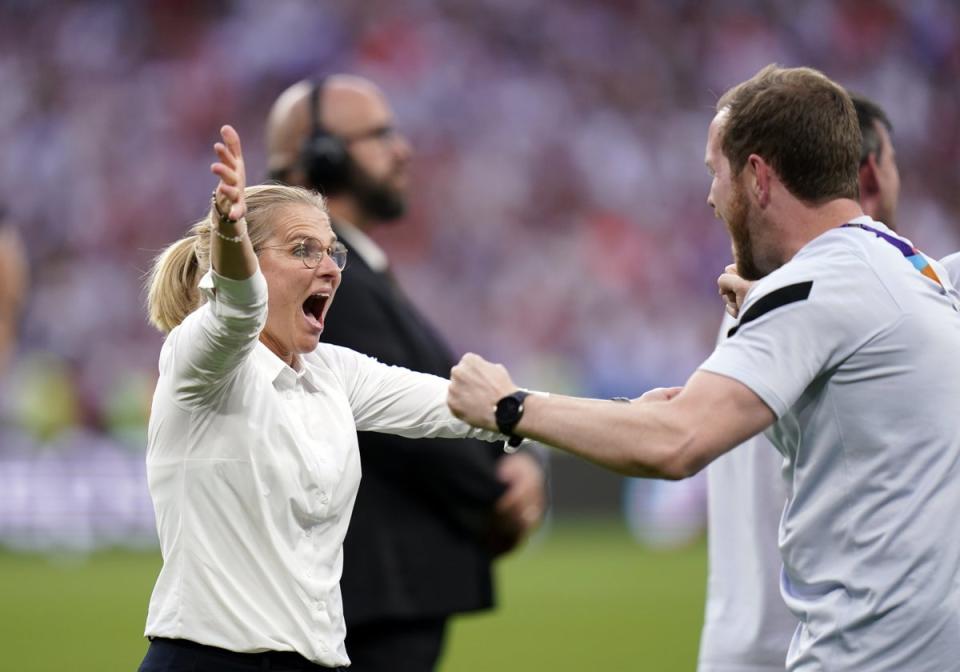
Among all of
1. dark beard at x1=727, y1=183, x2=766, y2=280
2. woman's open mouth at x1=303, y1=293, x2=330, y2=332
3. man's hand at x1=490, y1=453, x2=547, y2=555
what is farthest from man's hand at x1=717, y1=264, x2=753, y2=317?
man's hand at x1=490, y1=453, x2=547, y2=555

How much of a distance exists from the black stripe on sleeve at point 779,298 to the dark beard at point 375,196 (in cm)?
233

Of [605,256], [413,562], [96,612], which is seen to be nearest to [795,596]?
[413,562]

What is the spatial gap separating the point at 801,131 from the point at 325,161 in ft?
7.42

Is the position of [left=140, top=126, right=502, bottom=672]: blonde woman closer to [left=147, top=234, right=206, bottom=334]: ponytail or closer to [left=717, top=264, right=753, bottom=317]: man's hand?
[left=147, top=234, right=206, bottom=334]: ponytail

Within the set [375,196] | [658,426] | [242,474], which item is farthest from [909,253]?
[375,196]

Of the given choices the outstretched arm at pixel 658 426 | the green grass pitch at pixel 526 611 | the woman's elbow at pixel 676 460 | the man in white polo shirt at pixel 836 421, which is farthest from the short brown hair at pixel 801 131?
the green grass pitch at pixel 526 611

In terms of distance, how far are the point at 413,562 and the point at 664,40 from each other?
57.0ft

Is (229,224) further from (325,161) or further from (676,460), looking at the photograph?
(325,161)

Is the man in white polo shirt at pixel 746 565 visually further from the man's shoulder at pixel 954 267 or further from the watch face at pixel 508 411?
the watch face at pixel 508 411

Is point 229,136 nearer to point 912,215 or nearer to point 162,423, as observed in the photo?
point 162,423

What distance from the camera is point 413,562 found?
4.31 meters

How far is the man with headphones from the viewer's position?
13.9 feet

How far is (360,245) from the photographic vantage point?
4.66 m

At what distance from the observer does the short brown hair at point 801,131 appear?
2.86 metres
